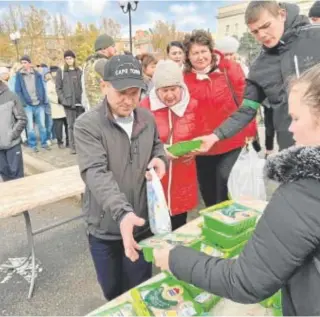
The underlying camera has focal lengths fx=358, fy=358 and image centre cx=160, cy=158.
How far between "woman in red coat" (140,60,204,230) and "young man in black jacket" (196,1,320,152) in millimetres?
489

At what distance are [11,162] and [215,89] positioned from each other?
8.48 ft

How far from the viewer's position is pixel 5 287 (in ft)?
8.94

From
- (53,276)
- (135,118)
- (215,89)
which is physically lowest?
(53,276)

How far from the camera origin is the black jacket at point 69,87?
6023 mm

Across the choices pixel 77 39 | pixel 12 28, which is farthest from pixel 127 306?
pixel 77 39

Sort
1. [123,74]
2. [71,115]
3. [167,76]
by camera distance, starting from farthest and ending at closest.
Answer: [71,115] < [167,76] < [123,74]

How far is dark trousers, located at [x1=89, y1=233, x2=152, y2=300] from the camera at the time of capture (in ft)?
5.87

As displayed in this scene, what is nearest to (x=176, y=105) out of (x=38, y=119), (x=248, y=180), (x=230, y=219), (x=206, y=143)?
(x=206, y=143)

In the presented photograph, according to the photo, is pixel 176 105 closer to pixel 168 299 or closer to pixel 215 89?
pixel 215 89

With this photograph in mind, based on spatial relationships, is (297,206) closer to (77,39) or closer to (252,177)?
(252,177)

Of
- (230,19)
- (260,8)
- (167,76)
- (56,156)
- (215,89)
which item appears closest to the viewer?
(260,8)

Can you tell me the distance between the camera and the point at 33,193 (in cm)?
257

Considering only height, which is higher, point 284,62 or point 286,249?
point 284,62

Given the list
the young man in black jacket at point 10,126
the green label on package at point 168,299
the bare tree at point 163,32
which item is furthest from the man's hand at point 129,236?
the bare tree at point 163,32
